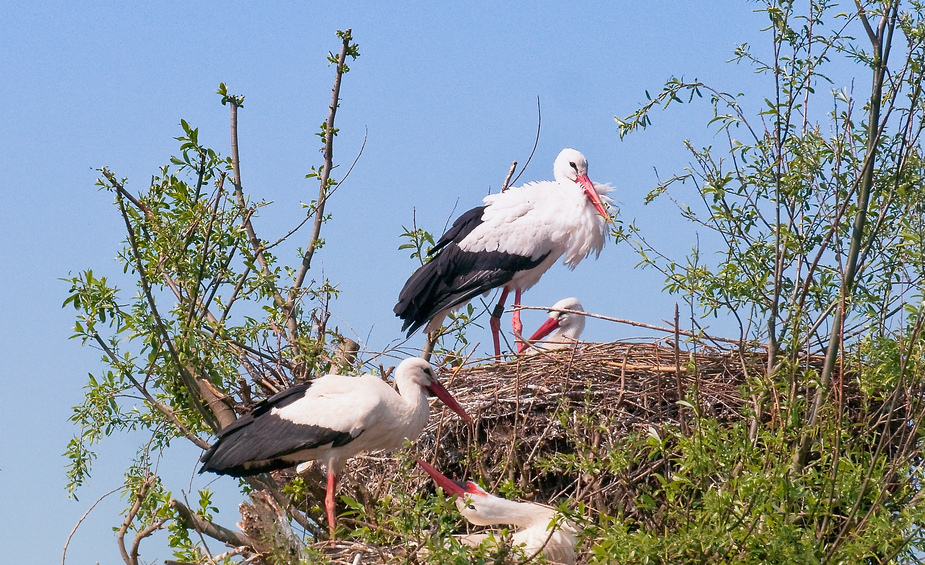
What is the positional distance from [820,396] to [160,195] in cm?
378

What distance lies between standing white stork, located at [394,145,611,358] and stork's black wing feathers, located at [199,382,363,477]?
237 centimetres

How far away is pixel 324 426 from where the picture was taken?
22.7 feet

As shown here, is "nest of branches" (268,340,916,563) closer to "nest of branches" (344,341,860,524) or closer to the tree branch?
"nest of branches" (344,341,860,524)

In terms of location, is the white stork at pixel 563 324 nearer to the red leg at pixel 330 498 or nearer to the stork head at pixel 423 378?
the stork head at pixel 423 378

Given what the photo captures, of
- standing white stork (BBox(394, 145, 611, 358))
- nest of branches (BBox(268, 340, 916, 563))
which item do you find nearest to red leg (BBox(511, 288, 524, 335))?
standing white stork (BBox(394, 145, 611, 358))

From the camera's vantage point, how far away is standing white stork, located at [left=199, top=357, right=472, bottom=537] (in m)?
6.82

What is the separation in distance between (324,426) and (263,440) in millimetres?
347

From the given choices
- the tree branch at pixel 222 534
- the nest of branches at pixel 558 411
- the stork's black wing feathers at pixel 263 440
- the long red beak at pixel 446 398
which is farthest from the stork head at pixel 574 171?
the tree branch at pixel 222 534

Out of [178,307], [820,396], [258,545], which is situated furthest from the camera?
[178,307]

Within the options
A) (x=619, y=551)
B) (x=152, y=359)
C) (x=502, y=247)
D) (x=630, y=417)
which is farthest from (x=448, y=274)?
(x=619, y=551)

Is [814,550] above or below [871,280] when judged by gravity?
below

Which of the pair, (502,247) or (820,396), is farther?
(502,247)

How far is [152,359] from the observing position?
20.9 feet

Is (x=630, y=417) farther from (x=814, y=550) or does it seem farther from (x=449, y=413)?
(x=814, y=550)
